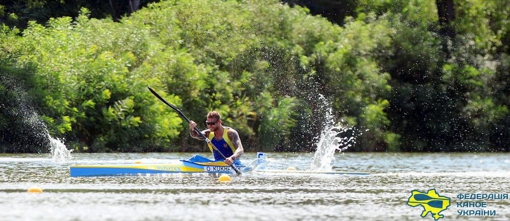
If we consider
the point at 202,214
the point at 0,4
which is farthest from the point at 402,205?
the point at 0,4

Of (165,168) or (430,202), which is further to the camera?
(165,168)

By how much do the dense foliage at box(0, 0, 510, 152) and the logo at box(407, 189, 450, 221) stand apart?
20326mm

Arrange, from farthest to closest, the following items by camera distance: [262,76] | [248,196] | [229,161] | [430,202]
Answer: [262,76] → [229,161] → [248,196] → [430,202]

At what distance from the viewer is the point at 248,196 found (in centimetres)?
2138

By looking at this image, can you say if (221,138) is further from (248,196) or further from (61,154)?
(61,154)

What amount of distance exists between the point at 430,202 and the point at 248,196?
313 centimetres

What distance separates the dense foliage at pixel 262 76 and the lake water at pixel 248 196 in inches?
462

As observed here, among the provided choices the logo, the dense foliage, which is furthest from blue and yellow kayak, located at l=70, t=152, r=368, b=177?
the dense foliage

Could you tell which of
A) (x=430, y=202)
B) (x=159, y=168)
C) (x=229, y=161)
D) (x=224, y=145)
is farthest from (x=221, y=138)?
(x=430, y=202)

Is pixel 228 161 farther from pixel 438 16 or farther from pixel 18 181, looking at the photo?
pixel 438 16

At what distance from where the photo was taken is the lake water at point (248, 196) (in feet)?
60.2

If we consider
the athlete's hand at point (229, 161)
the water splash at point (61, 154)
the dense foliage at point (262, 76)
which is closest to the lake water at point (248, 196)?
the athlete's hand at point (229, 161)

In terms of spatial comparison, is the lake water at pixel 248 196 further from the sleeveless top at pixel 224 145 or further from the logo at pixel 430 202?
the sleeveless top at pixel 224 145

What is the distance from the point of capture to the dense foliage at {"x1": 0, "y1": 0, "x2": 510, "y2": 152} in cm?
4178
